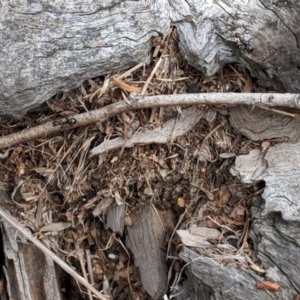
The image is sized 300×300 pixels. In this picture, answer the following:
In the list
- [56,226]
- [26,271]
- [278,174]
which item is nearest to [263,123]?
[278,174]

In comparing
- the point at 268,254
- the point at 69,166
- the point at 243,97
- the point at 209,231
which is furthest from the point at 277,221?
the point at 69,166

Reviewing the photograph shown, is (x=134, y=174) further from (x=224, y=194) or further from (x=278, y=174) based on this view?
(x=278, y=174)

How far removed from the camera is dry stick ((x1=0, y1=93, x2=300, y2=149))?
180 cm

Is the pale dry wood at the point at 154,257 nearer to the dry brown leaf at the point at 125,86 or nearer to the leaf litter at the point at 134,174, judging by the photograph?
the leaf litter at the point at 134,174

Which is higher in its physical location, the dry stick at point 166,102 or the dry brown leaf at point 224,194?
the dry stick at point 166,102

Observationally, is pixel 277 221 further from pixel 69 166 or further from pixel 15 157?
pixel 15 157

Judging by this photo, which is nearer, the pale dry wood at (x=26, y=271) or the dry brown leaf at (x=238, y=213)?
→ the dry brown leaf at (x=238, y=213)

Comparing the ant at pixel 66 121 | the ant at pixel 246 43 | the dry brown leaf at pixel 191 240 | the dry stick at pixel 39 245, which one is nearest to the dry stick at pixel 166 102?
the ant at pixel 66 121

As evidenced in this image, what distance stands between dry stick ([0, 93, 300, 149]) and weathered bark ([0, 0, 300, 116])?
0.27 feet

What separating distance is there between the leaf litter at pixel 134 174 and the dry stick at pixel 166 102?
0.04 metres

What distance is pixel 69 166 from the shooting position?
2.01m

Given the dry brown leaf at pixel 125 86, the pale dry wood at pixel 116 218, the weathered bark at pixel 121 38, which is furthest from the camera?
the pale dry wood at pixel 116 218

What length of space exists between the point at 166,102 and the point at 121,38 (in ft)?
0.81

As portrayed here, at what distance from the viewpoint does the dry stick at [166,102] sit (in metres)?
1.80
